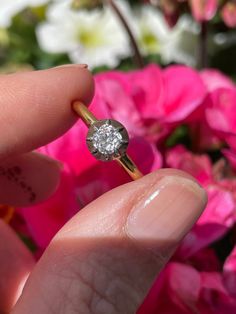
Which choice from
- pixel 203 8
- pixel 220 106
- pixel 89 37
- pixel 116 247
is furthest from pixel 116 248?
pixel 89 37

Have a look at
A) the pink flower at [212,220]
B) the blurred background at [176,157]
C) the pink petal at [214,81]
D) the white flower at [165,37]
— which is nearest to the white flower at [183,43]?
the white flower at [165,37]

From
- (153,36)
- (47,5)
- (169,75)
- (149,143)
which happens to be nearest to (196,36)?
(153,36)

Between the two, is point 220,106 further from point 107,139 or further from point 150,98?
point 107,139

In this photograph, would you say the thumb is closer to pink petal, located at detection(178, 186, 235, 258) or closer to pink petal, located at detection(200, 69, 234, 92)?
pink petal, located at detection(178, 186, 235, 258)

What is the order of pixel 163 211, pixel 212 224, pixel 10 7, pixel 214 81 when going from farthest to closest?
pixel 10 7
pixel 214 81
pixel 212 224
pixel 163 211

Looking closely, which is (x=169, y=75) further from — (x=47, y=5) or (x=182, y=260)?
(x=47, y=5)

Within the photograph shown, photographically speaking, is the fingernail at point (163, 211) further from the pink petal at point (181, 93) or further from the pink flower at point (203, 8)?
the pink flower at point (203, 8)
